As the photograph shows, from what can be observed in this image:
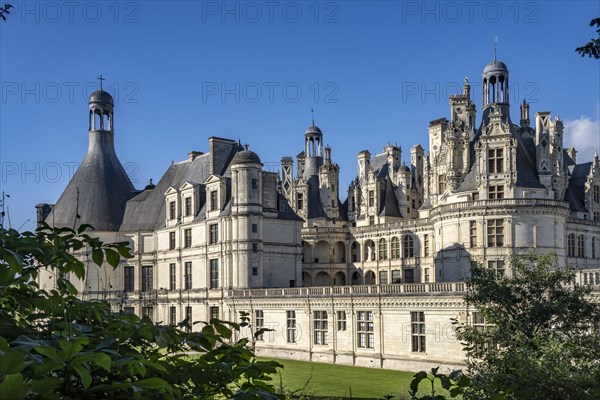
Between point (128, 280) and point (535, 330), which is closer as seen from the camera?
point (535, 330)

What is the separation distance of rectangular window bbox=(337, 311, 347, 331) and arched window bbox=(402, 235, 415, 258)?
2009 centimetres

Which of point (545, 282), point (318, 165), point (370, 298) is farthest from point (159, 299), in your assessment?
point (545, 282)

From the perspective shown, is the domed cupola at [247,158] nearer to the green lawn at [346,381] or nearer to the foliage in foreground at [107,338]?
the green lawn at [346,381]

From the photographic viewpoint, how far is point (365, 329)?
35.5 metres

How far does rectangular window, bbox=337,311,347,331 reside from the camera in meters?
36.7

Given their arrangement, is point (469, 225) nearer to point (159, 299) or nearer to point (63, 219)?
point (159, 299)

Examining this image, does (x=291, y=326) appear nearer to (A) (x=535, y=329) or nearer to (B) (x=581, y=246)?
(A) (x=535, y=329)

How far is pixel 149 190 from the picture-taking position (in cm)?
5494

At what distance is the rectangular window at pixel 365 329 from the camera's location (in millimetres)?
35125

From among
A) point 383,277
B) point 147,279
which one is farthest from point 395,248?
point 147,279

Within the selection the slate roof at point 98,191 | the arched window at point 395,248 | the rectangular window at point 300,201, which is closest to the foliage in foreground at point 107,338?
the slate roof at point 98,191

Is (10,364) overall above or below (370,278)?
above

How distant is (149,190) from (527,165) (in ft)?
91.1

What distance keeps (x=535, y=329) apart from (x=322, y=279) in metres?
42.6
